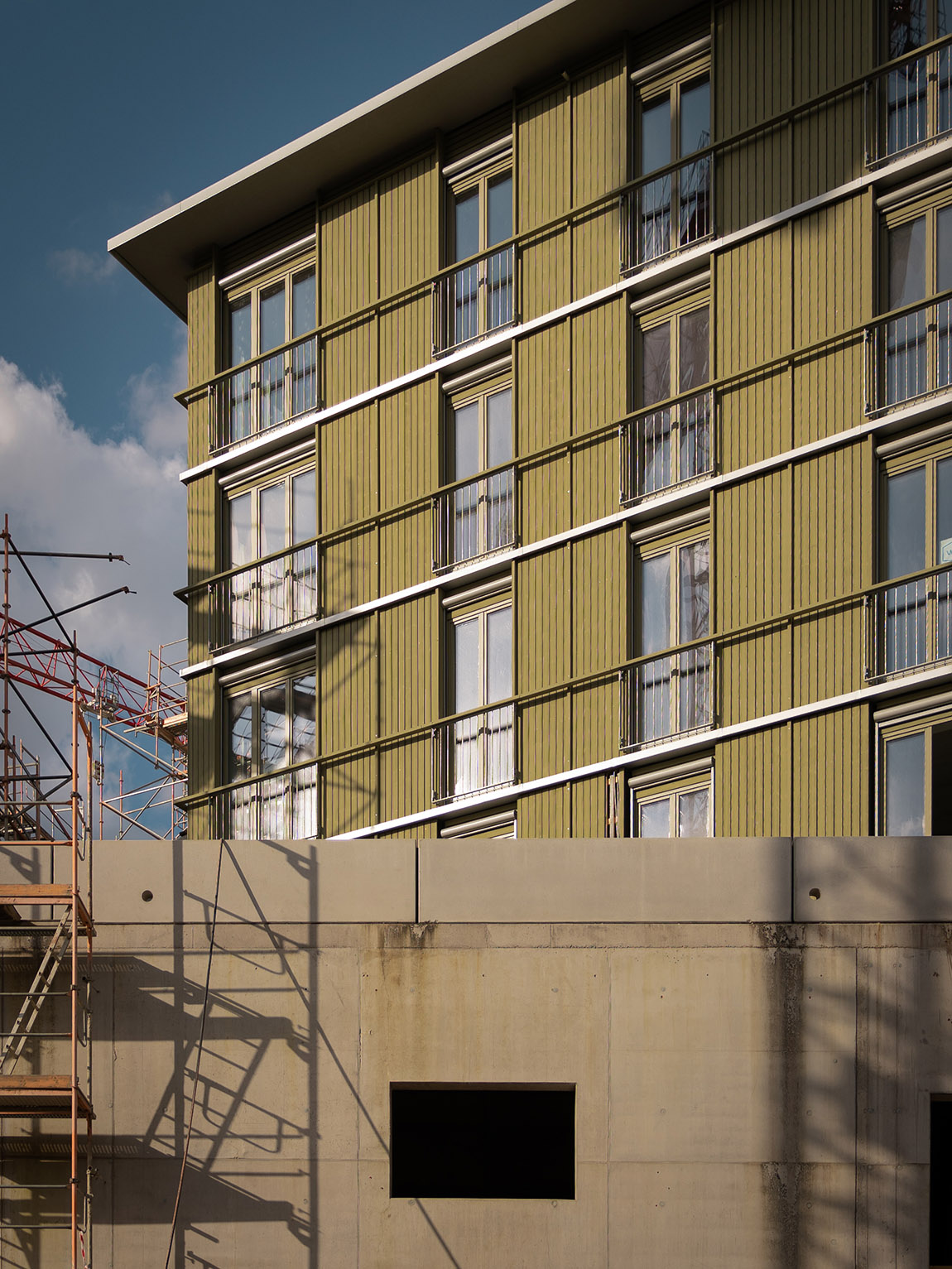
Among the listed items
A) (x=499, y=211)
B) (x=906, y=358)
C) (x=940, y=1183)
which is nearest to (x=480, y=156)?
(x=499, y=211)

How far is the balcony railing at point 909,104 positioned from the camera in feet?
72.3

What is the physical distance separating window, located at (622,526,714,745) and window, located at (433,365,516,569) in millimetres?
2478

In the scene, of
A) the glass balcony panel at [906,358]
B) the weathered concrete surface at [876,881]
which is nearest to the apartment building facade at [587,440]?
the glass balcony panel at [906,358]

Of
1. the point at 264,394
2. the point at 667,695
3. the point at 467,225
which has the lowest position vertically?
the point at 667,695

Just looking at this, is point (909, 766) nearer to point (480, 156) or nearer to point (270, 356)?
point (480, 156)

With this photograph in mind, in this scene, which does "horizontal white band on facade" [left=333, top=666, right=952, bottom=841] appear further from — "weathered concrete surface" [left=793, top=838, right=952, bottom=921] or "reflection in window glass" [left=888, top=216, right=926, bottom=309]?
"reflection in window glass" [left=888, top=216, right=926, bottom=309]

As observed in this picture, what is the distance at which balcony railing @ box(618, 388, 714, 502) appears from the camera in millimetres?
23422

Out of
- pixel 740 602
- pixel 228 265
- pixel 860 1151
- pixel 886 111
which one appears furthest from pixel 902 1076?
pixel 228 265

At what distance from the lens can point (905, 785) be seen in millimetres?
21172

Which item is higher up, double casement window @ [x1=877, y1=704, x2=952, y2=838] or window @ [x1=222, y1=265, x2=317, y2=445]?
window @ [x1=222, y1=265, x2=317, y2=445]

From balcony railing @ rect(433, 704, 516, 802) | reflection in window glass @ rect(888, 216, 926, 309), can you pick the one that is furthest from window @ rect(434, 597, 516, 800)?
reflection in window glass @ rect(888, 216, 926, 309)

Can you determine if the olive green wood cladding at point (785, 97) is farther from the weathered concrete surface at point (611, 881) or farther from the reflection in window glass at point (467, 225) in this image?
the weathered concrete surface at point (611, 881)

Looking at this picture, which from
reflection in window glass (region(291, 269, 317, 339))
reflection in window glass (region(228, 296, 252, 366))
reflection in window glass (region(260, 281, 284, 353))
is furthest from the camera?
reflection in window glass (region(228, 296, 252, 366))

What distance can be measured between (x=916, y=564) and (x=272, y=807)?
10.8 metres
